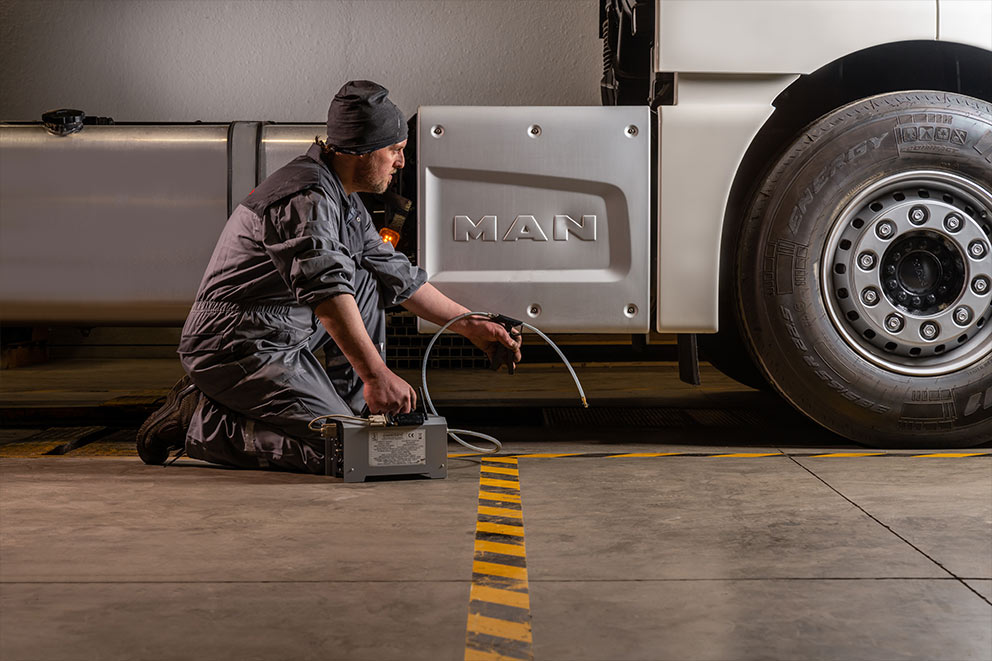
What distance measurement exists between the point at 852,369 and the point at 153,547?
2.23 meters

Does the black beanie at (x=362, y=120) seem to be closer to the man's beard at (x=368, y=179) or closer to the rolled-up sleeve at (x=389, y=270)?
the man's beard at (x=368, y=179)

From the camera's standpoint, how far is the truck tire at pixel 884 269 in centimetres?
331

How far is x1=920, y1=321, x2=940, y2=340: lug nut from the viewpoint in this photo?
331 centimetres

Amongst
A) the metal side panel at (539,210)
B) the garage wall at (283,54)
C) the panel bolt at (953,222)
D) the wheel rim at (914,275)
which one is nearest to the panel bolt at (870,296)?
the wheel rim at (914,275)

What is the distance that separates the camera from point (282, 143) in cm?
367

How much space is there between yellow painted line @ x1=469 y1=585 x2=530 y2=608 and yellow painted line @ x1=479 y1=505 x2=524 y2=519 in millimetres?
586

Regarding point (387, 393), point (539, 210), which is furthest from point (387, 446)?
point (539, 210)

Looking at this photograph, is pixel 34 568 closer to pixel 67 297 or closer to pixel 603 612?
pixel 603 612

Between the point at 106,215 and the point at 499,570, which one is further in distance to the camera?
the point at 106,215

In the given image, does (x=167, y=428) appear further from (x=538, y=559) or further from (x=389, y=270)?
(x=538, y=559)

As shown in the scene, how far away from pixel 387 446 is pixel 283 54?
5.00 metres

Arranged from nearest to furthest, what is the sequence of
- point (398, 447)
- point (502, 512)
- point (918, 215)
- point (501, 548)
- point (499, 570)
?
point (499, 570) < point (501, 548) < point (502, 512) < point (398, 447) < point (918, 215)

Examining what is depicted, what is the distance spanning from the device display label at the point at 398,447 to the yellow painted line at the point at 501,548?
0.73m

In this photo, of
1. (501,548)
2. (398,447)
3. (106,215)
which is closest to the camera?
(501,548)
